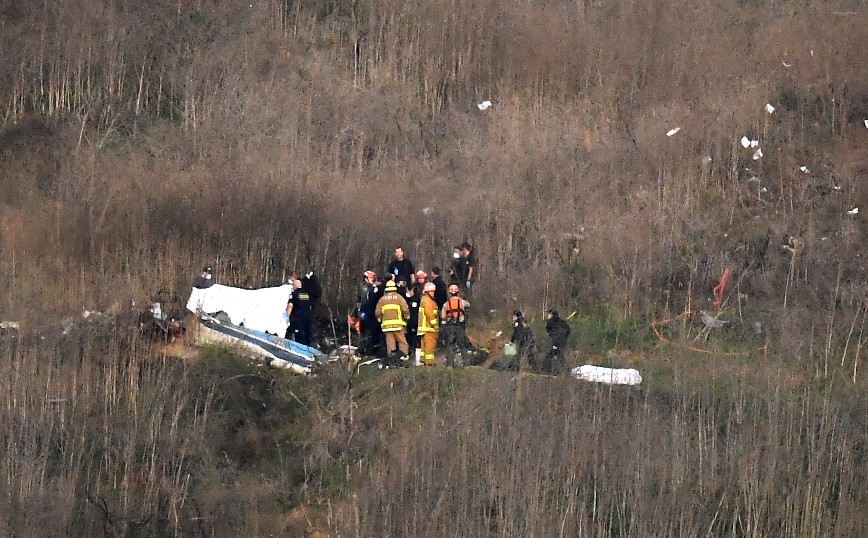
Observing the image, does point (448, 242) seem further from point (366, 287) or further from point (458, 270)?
point (366, 287)

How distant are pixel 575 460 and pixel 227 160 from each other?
9.79 meters

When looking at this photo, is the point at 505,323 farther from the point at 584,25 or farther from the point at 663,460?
the point at 584,25

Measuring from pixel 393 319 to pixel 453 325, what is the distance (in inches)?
31.2

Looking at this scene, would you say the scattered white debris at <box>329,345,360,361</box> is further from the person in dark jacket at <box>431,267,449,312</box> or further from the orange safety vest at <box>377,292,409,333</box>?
the person in dark jacket at <box>431,267,449,312</box>

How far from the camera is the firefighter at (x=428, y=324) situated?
16.3 metres

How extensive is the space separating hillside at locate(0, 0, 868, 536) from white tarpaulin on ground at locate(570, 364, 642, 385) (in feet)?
1.10

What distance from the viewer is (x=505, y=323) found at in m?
18.2

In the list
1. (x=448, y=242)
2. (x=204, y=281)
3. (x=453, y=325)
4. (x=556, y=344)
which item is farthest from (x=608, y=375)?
(x=204, y=281)

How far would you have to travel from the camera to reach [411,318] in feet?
55.0

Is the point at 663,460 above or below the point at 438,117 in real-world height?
below

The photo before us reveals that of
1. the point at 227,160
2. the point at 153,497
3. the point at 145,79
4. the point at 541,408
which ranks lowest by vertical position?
the point at 153,497

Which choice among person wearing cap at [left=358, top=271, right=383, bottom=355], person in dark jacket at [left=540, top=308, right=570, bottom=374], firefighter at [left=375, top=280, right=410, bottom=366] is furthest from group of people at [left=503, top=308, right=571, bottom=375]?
person wearing cap at [left=358, top=271, right=383, bottom=355]

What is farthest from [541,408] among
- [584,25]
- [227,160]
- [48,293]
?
[584,25]

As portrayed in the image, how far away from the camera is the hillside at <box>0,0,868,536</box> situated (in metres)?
14.2
